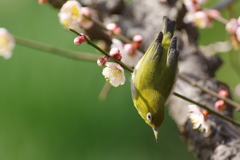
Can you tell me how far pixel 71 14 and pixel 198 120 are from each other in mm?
463

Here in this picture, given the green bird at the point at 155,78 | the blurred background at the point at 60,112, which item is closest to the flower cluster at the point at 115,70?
the green bird at the point at 155,78

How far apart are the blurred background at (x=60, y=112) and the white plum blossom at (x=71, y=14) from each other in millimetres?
Answer: 490

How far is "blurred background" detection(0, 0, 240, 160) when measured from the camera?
4.99ft

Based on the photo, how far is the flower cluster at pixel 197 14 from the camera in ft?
3.80

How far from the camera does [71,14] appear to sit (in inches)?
42.1

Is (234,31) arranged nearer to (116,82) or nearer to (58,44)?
(116,82)

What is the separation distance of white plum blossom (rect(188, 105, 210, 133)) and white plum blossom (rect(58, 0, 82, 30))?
16.3 inches

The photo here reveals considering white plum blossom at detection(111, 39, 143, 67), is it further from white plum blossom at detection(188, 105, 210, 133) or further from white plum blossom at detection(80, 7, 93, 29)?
white plum blossom at detection(188, 105, 210, 133)

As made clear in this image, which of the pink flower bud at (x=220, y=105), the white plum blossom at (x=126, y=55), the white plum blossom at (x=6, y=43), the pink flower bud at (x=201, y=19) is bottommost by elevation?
the white plum blossom at (x=6, y=43)

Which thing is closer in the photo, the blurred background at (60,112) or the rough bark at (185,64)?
the rough bark at (185,64)

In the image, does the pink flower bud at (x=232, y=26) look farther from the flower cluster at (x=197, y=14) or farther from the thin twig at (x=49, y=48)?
the thin twig at (x=49, y=48)

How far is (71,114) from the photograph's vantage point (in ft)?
5.06

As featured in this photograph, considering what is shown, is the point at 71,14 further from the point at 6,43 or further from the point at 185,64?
the point at 185,64

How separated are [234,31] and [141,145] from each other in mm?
800
